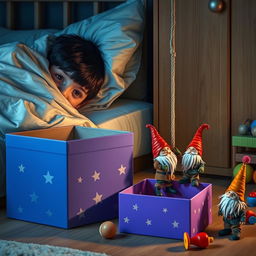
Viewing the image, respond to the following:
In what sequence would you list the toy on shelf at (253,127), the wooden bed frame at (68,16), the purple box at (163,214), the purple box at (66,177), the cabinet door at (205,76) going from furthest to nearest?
the wooden bed frame at (68,16) < the cabinet door at (205,76) < the toy on shelf at (253,127) < the purple box at (66,177) < the purple box at (163,214)

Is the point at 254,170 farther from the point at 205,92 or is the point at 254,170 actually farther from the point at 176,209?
the point at 176,209

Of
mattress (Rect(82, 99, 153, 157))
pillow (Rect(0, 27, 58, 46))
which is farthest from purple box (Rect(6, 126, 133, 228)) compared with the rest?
pillow (Rect(0, 27, 58, 46))

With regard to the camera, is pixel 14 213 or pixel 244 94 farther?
pixel 244 94

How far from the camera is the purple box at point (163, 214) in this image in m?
1.65

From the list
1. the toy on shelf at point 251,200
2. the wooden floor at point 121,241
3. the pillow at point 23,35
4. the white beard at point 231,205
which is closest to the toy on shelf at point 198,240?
→ the wooden floor at point 121,241

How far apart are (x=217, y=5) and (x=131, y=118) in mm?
601

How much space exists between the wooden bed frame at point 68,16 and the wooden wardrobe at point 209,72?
0.18 metres

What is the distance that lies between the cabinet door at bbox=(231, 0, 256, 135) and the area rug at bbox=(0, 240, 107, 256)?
1.13 meters

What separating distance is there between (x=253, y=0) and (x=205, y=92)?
1.40 ft

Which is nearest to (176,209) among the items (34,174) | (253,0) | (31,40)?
(34,174)

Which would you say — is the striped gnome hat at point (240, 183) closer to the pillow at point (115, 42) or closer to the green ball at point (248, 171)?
the green ball at point (248, 171)

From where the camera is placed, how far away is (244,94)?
239cm

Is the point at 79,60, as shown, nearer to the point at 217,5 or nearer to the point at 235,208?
the point at 217,5

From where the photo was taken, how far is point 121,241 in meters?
1.65
